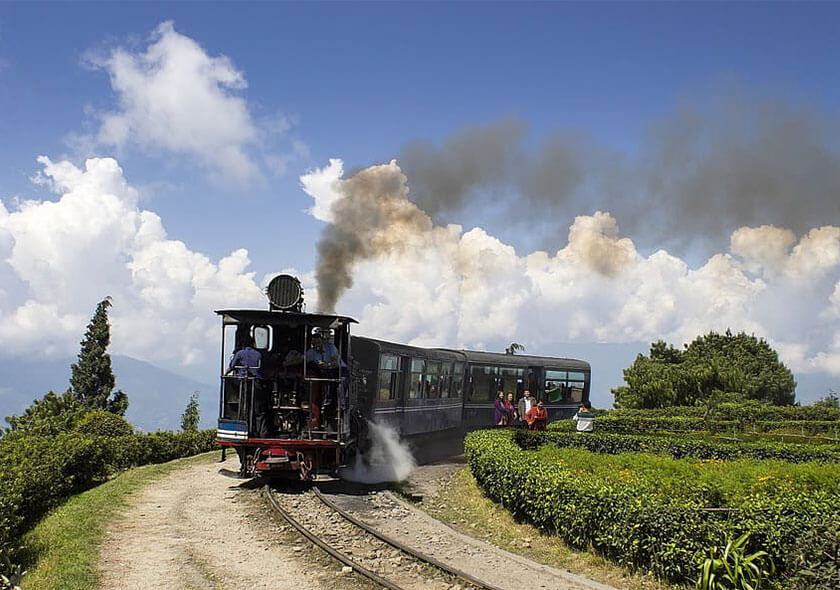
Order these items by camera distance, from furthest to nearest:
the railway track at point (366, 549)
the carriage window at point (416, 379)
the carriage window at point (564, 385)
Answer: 1. the carriage window at point (564, 385)
2. the carriage window at point (416, 379)
3. the railway track at point (366, 549)

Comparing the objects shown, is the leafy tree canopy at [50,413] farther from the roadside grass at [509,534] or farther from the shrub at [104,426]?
the roadside grass at [509,534]

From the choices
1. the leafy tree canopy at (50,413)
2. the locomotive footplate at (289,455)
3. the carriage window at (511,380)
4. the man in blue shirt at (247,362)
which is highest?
the man in blue shirt at (247,362)

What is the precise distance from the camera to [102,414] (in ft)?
82.8

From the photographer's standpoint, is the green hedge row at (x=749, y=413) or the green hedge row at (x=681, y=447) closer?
the green hedge row at (x=681, y=447)

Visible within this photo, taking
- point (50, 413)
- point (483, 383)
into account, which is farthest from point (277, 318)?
point (50, 413)

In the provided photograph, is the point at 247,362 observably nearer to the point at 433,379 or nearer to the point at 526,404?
the point at 526,404

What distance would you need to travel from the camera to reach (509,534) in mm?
12641

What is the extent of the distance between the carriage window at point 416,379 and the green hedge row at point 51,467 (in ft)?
27.8

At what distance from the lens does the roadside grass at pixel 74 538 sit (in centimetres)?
932

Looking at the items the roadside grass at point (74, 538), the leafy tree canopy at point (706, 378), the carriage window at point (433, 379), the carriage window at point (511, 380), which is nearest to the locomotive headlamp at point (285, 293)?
the roadside grass at point (74, 538)

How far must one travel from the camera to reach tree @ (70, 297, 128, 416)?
47969 millimetres

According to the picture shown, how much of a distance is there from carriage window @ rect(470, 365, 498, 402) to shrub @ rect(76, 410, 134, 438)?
44.1ft

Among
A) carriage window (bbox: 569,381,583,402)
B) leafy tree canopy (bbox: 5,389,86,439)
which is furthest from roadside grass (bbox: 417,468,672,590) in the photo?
carriage window (bbox: 569,381,583,402)

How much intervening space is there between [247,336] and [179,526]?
483 cm
